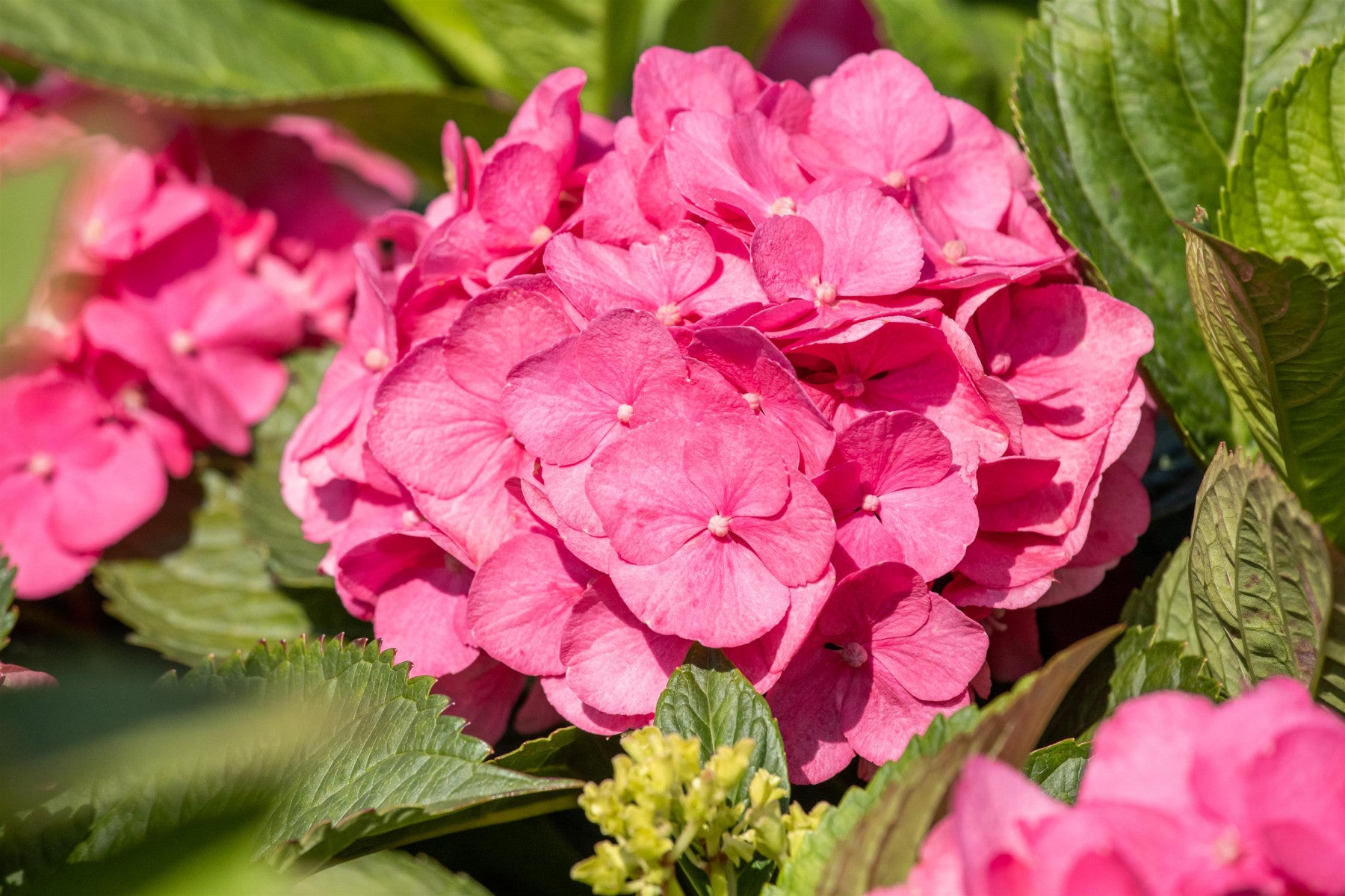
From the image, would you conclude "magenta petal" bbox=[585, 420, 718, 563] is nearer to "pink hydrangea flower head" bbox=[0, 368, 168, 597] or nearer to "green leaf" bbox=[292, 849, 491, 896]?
"green leaf" bbox=[292, 849, 491, 896]

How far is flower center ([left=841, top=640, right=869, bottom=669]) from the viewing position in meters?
0.69

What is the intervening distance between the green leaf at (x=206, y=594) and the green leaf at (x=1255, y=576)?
735 millimetres

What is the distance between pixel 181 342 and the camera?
3.87 ft

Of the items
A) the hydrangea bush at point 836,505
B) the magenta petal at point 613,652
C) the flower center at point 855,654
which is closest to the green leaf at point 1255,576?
the hydrangea bush at point 836,505

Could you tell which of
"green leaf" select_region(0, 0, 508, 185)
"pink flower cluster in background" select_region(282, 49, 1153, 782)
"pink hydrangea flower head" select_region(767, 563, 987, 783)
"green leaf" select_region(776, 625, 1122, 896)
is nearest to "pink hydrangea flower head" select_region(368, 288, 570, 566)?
"pink flower cluster in background" select_region(282, 49, 1153, 782)

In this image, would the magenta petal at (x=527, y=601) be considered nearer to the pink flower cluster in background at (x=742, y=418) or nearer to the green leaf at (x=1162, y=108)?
the pink flower cluster in background at (x=742, y=418)

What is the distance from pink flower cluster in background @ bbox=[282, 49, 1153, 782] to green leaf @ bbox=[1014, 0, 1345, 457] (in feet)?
0.47

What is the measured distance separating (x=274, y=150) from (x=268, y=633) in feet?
1.90

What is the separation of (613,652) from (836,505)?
0.53 ft

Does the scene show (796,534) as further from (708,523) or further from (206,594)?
(206,594)

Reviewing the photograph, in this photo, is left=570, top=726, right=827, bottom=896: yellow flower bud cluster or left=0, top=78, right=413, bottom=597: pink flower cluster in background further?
left=0, top=78, right=413, bottom=597: pink flower cluster in background

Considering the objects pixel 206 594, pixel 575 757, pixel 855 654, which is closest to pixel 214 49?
pixel 206 594

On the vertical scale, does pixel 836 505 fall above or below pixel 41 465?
above

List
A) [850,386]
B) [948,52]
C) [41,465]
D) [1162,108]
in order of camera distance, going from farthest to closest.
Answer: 1. [948,52]
2. [41,465]
3. [1162,108]
4. [850,386]
